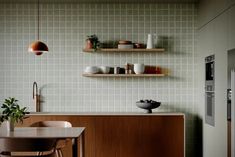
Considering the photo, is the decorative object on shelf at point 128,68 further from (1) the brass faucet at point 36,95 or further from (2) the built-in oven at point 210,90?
(1) the brass faucet at point 36,95

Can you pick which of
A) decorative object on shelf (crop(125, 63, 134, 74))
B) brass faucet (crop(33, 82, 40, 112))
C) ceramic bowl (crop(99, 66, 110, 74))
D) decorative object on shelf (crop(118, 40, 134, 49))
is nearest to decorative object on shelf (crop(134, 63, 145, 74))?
decorative object on shelf (crop(125, 63, 134, 74))

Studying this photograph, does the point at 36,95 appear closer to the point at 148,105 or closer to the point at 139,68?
the point at 139,68

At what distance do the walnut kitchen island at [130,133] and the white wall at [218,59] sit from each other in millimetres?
432

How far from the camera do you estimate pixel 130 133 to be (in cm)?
535

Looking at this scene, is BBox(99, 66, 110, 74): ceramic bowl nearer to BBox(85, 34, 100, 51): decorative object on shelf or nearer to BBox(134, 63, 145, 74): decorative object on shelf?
BBox(85, 34, 100, 51): decorative object on shelf

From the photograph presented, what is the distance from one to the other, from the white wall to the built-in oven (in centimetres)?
9

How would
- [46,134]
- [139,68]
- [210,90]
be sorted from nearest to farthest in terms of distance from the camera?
1. [46,134]
2. [210,90]
3. [139,68]

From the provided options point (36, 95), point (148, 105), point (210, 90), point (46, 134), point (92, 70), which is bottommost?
point (46, 134)

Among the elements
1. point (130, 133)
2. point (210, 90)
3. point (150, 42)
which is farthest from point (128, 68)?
point (210, 90)

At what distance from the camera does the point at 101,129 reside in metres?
5.35

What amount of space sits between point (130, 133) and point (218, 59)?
1666 mm

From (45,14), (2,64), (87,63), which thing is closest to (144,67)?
(87,63)

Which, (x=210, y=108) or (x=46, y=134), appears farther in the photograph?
(x=210, y=108)

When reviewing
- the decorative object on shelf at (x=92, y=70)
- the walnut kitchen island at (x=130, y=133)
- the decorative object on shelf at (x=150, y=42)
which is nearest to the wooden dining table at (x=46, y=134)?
the walnut kitchen island at (x=130, y=133)
